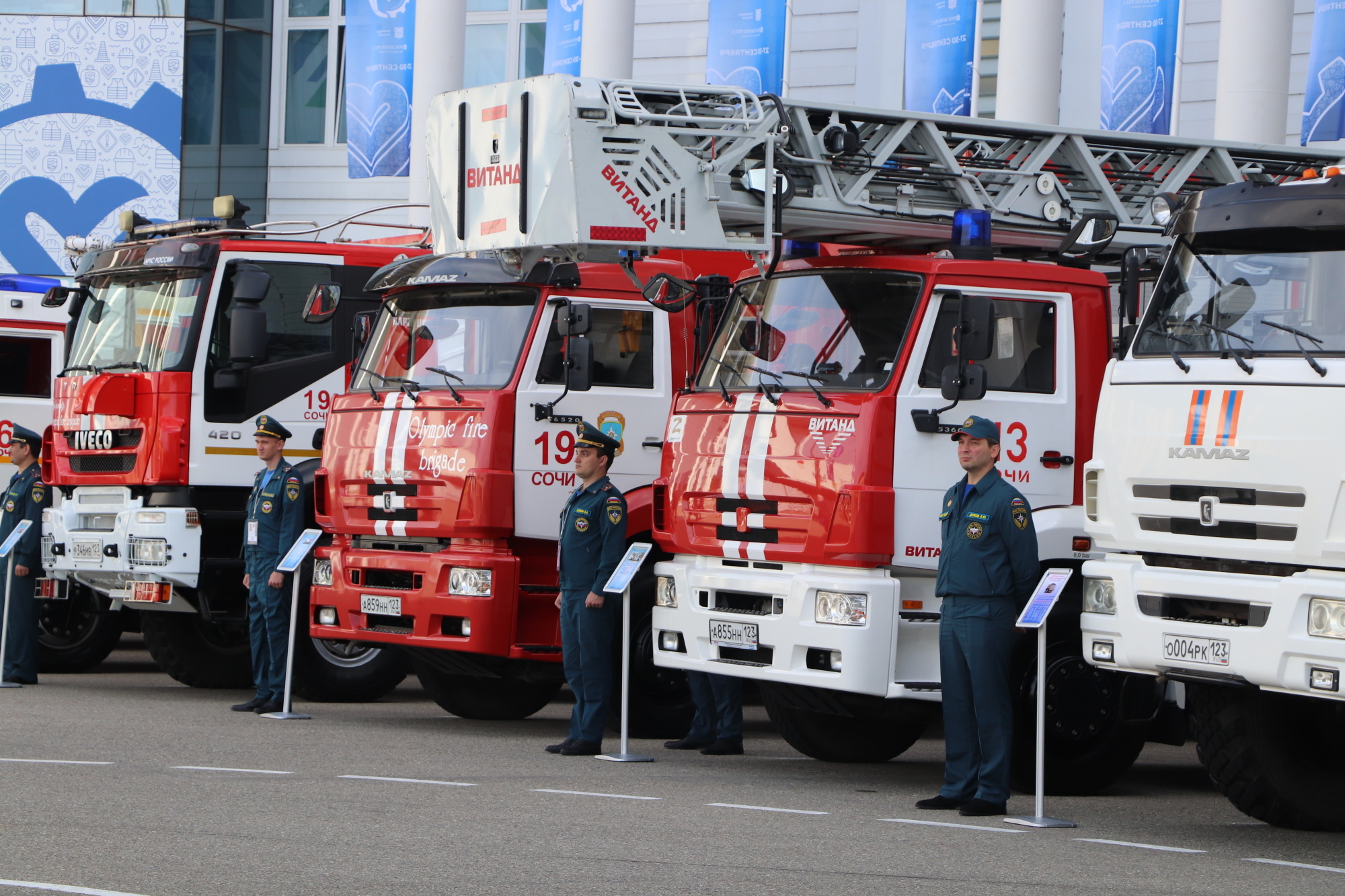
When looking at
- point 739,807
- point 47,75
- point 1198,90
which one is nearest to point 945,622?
point 739,807

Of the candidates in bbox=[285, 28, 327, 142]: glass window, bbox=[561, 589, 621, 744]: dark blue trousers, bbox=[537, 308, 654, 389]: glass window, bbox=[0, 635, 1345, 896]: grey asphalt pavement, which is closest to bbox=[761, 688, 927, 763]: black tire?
bbox=[0, 635, 1345, 896]: grey asphalt pavement

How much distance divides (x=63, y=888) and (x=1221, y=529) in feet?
15.5

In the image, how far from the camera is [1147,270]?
359 inches

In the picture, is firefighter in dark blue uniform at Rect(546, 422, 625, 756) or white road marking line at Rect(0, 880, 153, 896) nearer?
white road marking line at Rect(0, 880, 153, 896)

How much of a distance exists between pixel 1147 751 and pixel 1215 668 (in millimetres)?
4866

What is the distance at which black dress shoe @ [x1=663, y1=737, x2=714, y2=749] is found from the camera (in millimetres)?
11547

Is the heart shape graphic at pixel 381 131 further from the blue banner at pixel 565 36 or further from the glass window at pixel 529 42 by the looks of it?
the glass window at pixel 529 42

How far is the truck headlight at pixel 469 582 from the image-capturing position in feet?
37.6

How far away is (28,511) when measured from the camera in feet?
48.4

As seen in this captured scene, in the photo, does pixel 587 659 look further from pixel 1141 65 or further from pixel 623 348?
pixel 1141 65

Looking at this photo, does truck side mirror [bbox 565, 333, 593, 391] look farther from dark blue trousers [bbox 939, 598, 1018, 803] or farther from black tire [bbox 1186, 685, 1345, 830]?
black tire [bbox 1186, 685, 1345, 830]

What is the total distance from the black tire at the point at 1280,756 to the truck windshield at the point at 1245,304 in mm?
1581

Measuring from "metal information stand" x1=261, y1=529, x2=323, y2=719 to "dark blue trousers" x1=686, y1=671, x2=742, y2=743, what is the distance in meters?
2.71

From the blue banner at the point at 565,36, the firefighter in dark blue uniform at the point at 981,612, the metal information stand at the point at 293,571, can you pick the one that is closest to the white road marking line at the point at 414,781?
the firefighter in dark blue uniform at the point at 981,612
